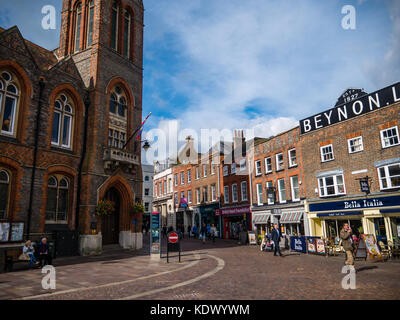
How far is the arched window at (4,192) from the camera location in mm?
14172

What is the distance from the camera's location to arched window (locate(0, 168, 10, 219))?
14.2m

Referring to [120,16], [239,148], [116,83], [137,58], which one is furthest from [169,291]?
[239,148]

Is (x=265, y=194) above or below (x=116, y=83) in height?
below

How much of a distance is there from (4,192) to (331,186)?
832 inches

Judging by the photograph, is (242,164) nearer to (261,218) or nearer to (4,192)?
(261,218)

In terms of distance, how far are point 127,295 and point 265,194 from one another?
22123 mm

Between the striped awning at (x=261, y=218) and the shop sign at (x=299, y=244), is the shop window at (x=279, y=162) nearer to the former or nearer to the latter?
the striped awning at (x=261, y=218)

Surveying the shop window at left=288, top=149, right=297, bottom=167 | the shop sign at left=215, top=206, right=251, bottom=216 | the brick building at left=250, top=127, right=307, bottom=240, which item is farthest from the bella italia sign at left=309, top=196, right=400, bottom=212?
the shop sign at left=215, top=206, right=251, bottom=216

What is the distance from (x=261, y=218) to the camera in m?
27.6

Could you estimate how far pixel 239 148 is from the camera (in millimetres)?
33000

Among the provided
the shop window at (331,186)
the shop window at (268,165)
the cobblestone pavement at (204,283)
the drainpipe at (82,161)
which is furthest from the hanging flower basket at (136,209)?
the shop window at (331,186)

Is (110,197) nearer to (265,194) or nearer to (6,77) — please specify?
(6,77)

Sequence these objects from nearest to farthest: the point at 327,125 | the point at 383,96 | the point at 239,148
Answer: the point at 383,96, the point at 327,125, the point at 239,148

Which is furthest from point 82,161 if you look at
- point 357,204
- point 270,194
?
point 357,204
